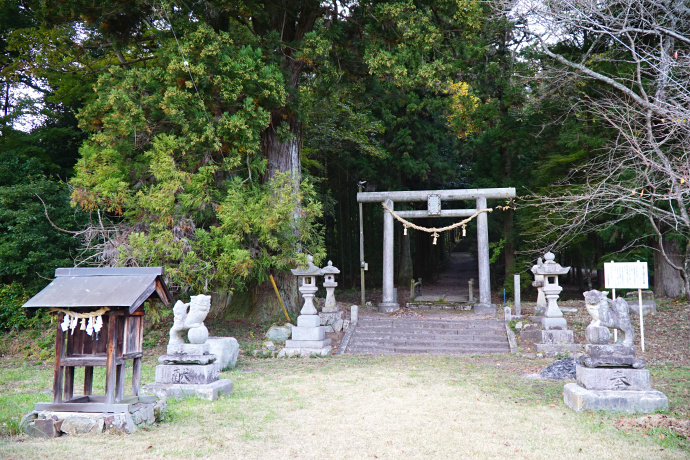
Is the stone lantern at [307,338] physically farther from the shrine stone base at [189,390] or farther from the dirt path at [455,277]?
the dirt path at [455,277]

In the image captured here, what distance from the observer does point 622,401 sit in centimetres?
584

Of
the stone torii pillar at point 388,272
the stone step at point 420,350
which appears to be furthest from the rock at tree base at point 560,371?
the stone torii pillar at point 388,272

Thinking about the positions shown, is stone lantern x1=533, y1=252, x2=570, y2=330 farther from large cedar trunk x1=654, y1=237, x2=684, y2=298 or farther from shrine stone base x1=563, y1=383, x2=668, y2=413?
shrine stone base x1=563, y1=383, x2=668, y2=413

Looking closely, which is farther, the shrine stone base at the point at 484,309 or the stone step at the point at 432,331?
the shrine stone base at the point at 484,309

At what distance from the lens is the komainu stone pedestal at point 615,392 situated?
5809 mm

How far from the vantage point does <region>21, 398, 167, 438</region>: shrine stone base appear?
4984 millimetres

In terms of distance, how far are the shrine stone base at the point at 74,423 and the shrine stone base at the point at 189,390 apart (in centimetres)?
136

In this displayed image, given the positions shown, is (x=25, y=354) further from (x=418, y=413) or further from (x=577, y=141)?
(x=577, y=141)

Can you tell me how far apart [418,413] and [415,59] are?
859cm

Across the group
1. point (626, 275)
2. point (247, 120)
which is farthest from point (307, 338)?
point (626, 275)

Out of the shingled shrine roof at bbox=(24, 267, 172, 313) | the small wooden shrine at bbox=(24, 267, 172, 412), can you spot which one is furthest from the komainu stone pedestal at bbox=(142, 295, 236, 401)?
the shingled shrine roof at bbox=(24, 267, 172, 313)

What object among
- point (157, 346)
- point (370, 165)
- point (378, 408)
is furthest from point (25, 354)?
point (370, 165)

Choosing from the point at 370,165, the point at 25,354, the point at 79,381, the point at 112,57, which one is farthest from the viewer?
the point at 370,165

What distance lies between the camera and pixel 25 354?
11578mm
